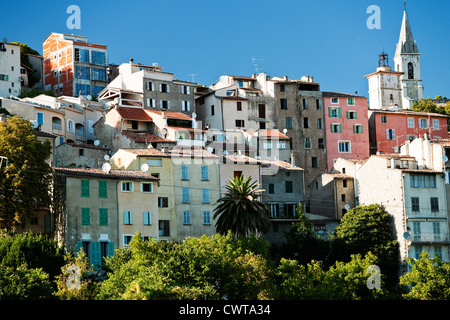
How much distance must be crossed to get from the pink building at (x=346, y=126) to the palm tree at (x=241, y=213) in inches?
1142

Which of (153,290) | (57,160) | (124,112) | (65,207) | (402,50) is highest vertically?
(402,50)

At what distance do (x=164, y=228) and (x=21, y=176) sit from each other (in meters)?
14.8

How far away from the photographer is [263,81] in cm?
11438

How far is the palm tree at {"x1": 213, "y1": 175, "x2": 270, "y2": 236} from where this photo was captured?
266 feet

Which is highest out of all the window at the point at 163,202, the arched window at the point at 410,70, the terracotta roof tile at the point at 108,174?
the arched window at the point at 410,70

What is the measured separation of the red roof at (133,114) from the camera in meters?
100.0

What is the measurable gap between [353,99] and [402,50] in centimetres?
7703

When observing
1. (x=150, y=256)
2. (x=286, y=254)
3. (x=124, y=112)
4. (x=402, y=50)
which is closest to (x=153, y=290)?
(x=150, y=256)

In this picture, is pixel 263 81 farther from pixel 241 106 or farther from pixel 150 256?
pixel 150 256

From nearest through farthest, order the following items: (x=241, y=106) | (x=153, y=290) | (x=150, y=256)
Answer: (x=153, y=290) → (x=150, y=256) → (x=241, y=106)

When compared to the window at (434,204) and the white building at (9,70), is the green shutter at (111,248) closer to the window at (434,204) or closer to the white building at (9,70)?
the window at (434,204)

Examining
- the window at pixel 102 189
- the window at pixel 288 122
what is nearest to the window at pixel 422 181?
the window at pixel 288 122

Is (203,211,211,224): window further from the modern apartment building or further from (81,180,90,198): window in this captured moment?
the modern apartment building

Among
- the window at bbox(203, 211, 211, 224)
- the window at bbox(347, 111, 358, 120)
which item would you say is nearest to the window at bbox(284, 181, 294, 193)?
the window at bbox(203, 211, 211, 224)
